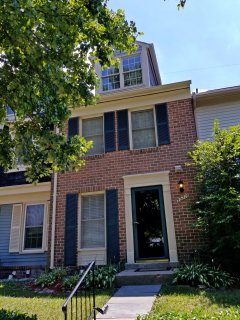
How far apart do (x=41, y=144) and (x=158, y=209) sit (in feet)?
15.2

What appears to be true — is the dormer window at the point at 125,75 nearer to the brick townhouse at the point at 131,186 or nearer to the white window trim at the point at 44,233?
the brick townhouse at the point at 131,186

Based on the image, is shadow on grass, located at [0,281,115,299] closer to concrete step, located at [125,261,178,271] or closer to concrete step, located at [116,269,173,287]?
concrete step, located at [116,269,173,287]

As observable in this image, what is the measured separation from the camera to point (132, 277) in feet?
22.2

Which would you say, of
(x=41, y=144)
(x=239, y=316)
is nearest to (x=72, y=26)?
(x=41, y=144)

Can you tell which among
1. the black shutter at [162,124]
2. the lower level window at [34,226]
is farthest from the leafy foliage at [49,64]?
the lower level window at [34,226]

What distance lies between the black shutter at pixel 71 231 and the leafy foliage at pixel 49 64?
3240 millimetres

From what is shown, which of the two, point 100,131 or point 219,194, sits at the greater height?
point 100,131

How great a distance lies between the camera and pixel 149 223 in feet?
29.0

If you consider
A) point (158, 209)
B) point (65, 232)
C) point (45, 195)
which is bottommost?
point (65, 232)

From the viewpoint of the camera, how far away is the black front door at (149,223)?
28.0ft

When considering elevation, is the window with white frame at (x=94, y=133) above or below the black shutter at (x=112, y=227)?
above

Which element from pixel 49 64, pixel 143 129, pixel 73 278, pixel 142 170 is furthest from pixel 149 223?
pixel 49 64

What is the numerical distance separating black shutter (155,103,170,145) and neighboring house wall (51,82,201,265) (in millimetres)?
131

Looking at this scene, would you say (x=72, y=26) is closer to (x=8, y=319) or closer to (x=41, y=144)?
(x=41, y=144)
